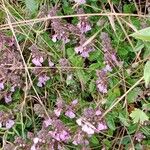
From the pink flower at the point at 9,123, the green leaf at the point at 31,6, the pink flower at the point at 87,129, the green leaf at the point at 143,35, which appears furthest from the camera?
the green leaf at the point at 31,6

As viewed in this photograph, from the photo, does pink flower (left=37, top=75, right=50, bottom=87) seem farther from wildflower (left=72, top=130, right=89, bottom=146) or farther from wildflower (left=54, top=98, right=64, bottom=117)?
wildflower (left=72, top=130, right=89, bottom=146)

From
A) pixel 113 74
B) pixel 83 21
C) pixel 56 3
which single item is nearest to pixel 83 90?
pixel 113 74

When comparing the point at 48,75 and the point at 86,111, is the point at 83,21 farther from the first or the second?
the point at 86,111

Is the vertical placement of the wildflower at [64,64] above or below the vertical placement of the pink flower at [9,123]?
above

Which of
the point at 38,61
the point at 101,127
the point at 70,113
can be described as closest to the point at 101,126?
the point at 101,127

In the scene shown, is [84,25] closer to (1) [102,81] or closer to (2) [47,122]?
(1) [102,81]

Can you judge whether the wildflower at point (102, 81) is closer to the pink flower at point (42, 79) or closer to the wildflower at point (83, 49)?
the wildflower at point (83, 49)

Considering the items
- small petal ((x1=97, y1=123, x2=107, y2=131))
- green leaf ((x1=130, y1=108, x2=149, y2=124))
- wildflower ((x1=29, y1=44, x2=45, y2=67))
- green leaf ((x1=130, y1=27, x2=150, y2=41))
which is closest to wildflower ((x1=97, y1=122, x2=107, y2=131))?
small petal ((x1=97, y1=123, x2=107, y2=131))

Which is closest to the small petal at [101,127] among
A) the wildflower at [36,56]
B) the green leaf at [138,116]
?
the green leaf at [138,116]

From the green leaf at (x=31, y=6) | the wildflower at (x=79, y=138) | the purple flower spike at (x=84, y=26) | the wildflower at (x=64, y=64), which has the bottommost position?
the wildflower at (x=79, y=138)
